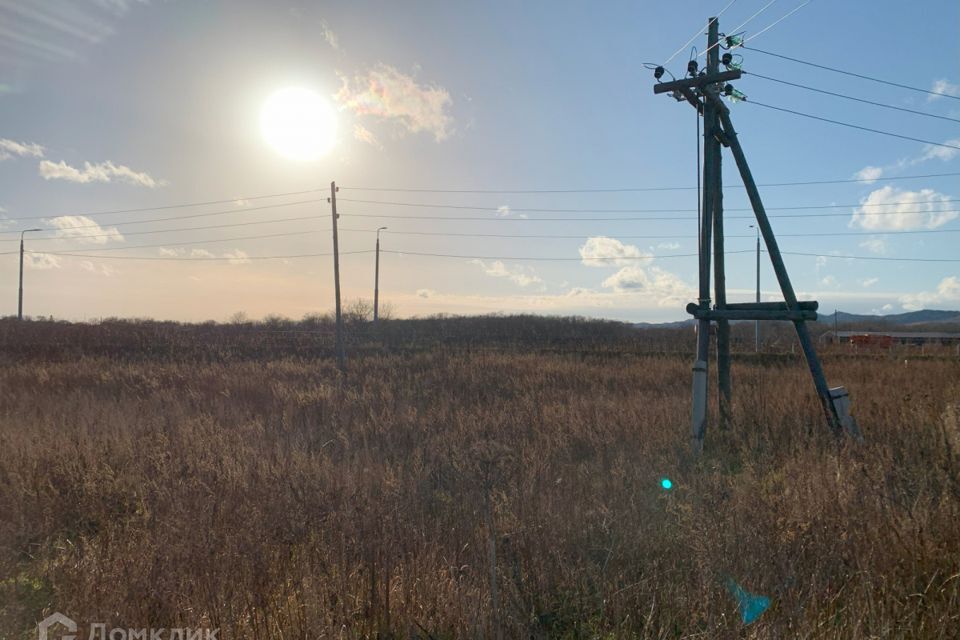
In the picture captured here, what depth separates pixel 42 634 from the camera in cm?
297

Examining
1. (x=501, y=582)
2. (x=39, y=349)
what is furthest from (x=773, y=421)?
(x=39, y=349)

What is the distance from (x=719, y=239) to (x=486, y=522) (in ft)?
22.3

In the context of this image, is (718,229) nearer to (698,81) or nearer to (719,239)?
(719,239)

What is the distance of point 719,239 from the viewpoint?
340 inches

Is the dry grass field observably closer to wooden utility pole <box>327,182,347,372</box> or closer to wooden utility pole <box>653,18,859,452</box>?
wooden utility pole <box>653,18,859,452</box>

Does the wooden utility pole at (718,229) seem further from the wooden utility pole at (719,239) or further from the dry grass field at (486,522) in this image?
the dry grass field at (486,522)

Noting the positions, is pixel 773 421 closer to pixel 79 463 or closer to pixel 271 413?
pixel 271 413

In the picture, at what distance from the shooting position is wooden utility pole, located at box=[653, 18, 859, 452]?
316 inches

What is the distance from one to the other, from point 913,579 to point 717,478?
1.72 metres

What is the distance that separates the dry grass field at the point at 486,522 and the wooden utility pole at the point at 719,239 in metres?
1.15

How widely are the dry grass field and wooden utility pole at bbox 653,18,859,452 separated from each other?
3.76 feet

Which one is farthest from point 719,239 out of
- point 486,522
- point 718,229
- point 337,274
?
point 337,274

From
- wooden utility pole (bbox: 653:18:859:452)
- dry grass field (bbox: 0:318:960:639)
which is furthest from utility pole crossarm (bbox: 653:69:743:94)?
dry grass field (bbox: 0:318:960:639)

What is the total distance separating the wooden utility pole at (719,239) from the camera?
26.3ft
